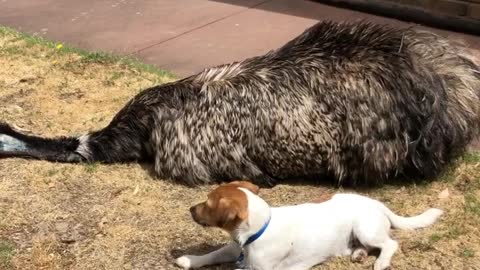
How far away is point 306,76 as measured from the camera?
542cm

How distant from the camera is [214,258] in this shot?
4.59 metres

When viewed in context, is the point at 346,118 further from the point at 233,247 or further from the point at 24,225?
the point at 24,225

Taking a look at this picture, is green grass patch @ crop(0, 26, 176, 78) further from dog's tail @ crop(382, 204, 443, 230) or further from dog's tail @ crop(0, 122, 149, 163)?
dog's tail @ crop(382, 204, 443, 230)

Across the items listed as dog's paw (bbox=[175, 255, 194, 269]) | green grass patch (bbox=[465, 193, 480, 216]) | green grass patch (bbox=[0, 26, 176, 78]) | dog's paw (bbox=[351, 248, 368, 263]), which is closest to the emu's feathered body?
green grass patch (bbox=[465, 193, 480, 216])

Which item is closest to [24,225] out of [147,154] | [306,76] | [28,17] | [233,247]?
[147,154]

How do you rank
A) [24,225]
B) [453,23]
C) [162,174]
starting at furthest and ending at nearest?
[453,23]
[162,174]
[24,225]

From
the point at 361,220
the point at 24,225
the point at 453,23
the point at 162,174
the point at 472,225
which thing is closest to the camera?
the point at 361,220

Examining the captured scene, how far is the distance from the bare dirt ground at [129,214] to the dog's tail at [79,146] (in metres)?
0.08

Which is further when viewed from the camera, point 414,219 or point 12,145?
point 12,145

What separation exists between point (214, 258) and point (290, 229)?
21.1 inches

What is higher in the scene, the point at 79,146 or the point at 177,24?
the point at 177,24

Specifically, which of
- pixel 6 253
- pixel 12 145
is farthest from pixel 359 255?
pixel 12 145

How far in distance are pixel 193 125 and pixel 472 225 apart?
2003 millimetres

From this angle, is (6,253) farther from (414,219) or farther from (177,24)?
(177,24)
